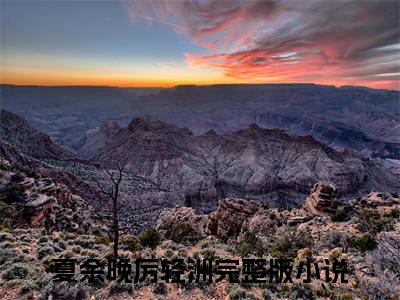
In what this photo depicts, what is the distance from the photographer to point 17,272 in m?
11.8

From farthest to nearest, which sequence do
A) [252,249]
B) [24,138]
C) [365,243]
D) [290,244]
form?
[24,138] → [290,244] → [252,249] → [365,243]

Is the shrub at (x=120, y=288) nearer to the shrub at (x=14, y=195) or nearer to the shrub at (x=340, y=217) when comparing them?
the shrub at (x=14, y=195)

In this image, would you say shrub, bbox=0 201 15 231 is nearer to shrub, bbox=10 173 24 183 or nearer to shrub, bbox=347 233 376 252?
shrub, bbox=10 173 24 183

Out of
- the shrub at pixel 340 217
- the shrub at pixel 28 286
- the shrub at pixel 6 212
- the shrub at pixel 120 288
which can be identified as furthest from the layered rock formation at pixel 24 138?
the shrub at pixel 340 217

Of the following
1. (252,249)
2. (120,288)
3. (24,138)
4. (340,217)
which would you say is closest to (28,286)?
(120,288)

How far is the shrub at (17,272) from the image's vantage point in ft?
37.8

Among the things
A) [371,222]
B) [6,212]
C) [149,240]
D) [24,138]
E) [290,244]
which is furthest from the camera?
[24,138]

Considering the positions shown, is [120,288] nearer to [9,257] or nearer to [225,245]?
[9,257]

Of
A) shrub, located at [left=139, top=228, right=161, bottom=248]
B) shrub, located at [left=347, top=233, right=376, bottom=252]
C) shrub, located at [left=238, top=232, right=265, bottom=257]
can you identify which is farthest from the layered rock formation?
shrub, located at [left=347, top=233, right=376, bottom=252]

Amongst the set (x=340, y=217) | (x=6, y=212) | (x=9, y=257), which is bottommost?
(x=340, y=217)

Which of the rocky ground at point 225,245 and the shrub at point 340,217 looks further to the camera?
the shrub at point 340,217

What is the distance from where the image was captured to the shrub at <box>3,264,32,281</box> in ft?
37.8

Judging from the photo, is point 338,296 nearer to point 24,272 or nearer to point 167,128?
point 24,272

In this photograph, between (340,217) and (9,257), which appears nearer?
(9,257)
